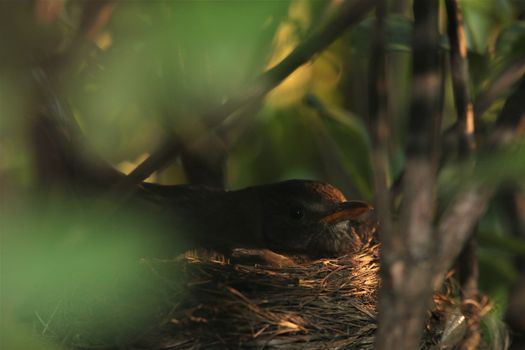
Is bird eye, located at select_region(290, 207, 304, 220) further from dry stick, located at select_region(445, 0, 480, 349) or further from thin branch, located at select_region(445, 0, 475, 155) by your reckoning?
thin branch, located at select_region(445, 0, 475, 155)

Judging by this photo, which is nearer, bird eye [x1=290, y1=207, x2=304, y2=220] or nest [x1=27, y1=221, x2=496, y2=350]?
nest [x1=27, y1=221, x2=496, y2=350]

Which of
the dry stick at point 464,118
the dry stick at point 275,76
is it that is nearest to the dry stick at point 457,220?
the dry stick at point 275,76

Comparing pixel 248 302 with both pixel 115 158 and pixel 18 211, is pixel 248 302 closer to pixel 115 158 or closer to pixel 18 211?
pixel 115 158

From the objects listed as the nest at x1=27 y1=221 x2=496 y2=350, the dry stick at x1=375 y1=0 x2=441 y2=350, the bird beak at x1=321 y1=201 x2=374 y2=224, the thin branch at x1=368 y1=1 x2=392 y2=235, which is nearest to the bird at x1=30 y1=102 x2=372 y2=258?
the bird beak at x1=321 y1=201 x2=374 y2=224

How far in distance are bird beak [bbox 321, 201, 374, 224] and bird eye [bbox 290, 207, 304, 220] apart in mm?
132

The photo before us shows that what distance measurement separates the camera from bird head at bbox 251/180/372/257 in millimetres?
3436

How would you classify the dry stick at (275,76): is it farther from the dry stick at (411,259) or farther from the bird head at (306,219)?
the bird head at (306,219)

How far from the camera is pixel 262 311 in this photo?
2.56 m

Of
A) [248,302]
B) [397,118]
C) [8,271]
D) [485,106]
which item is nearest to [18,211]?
[8,271]

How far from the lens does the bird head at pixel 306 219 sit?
11.3 feet

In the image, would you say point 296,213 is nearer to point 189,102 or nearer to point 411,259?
point 189,102

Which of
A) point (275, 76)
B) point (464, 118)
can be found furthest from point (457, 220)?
point (464, 118)

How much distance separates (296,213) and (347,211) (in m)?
0.35

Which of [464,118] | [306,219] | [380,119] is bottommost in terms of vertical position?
[306,219]
